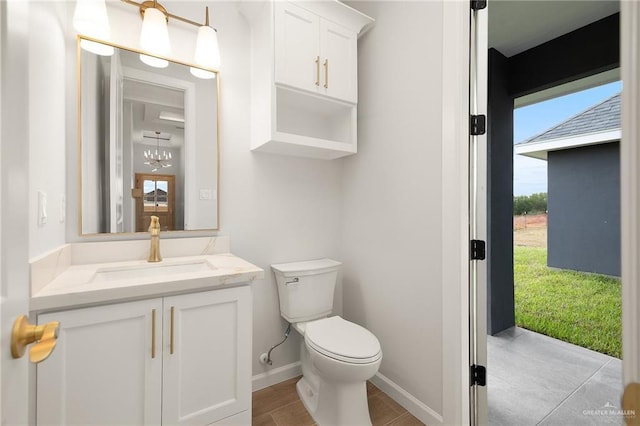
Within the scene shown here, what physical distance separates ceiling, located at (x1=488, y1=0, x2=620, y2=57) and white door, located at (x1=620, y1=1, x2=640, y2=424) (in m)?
2.23

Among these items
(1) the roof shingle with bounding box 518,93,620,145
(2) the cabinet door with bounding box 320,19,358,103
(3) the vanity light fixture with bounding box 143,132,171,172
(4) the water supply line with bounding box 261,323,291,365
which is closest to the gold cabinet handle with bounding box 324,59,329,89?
(2) the cabinet door with bounding box 320,19,358,103

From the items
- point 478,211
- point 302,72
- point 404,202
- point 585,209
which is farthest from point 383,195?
point 585,209

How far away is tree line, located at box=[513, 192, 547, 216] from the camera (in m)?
2.62

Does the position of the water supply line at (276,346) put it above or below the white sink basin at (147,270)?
below

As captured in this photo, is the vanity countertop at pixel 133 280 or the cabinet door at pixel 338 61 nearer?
the vanity countertop at pixel 133 280

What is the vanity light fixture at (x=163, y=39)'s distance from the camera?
1.43m

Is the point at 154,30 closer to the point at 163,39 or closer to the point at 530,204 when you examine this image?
the point at 163,39

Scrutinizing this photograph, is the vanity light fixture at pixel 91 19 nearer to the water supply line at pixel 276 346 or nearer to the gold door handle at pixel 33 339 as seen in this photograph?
the gold door handle at pixel 33 339

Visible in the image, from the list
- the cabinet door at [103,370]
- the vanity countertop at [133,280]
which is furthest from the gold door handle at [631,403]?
the cabinet door at [103,370]

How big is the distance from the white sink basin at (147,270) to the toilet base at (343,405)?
926mm

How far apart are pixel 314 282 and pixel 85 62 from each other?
1737mm

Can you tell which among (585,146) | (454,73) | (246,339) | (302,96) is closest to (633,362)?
(246,339)

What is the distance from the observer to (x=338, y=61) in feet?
5.87

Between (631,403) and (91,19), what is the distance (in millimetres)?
2098
